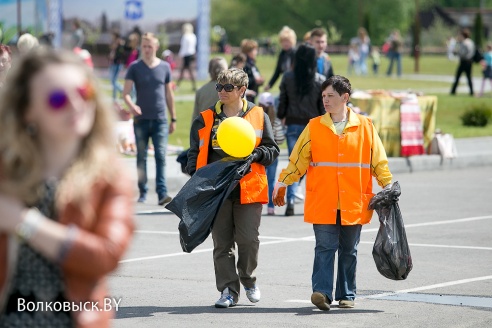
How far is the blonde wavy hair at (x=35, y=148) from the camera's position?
347 centimetres

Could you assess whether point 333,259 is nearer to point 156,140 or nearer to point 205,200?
point 205,200

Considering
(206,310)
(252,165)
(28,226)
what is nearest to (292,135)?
(252,165)

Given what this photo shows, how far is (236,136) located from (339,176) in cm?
80

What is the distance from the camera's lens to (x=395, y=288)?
29.9 ft

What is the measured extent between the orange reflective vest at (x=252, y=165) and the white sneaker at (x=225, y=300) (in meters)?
0.66

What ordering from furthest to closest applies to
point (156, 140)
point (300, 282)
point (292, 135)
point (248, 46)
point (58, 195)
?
point (248, 46) → point (156, 140) → point (292, 135) → point (300, 282) → point (58, 195)

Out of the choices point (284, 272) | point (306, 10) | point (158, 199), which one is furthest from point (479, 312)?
point (306, 10)

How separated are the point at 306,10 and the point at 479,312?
99.3 m

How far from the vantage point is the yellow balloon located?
26.6 ft

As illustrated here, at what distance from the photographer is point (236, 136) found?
8.16 m

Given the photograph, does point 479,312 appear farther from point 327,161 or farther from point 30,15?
point 30,15

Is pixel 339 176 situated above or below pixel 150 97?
above

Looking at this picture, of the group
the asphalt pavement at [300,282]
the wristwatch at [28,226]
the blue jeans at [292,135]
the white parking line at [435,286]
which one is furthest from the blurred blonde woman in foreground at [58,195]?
the blue jeans at [292,135]

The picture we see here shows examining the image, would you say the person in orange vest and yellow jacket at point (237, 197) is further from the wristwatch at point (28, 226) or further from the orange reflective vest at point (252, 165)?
the wristwatch at point (28, 226)
